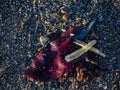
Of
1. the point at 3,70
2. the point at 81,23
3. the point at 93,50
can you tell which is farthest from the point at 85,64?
the point at 3,70

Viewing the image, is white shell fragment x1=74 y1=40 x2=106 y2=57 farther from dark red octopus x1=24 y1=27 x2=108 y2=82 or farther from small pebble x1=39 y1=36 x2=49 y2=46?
small pebble x1=39 y1=36 x2=49 y2=46

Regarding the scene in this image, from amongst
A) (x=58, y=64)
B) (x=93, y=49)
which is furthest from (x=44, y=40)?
(x=93, y=49)

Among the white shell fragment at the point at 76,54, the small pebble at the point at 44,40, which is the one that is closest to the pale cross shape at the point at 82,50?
the white shell fragment at the point at 76,54

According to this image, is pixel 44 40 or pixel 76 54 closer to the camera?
pixel 76 54


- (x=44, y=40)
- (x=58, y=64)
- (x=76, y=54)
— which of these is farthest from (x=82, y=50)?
(x=44, y=40)

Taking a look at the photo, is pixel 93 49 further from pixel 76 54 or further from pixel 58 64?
pixel 58 64

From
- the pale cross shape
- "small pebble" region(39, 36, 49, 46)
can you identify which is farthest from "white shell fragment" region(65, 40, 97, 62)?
"small pebble" region(39, 36, 49, 46)

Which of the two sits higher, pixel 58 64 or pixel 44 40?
pixel 44 40

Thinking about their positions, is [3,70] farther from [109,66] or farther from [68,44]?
[109,66]

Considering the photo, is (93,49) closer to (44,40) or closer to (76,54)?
(76,54)
